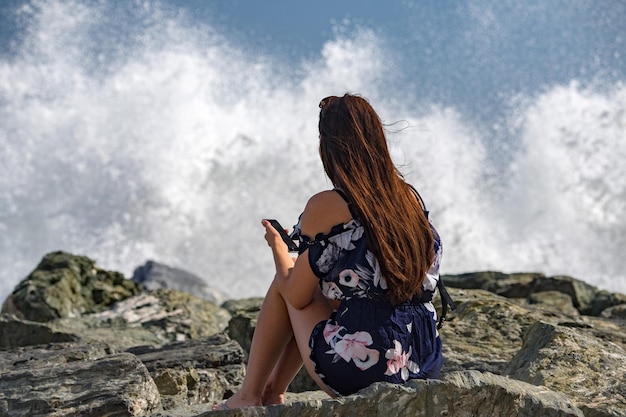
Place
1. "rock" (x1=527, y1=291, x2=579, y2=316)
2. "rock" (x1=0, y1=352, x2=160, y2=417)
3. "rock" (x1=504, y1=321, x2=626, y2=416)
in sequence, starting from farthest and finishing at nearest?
1. "rock" (x1=527, y1=291, x2=579, y2=316)
2. "rock" (x1=0, y1=352, x2=160, y2=417)
3. "rock" (x1=504, y1=321, x2=626, y2=416)

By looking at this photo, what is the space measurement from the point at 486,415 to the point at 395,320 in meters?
0.51

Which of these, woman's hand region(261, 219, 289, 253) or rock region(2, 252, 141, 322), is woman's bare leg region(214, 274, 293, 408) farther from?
rock region(2, 252, 141, 322)

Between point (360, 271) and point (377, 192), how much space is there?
310mm

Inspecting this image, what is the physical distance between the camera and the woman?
3.90 m

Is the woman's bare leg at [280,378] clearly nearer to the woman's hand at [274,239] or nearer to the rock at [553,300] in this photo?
the woman's hand at [274,239]

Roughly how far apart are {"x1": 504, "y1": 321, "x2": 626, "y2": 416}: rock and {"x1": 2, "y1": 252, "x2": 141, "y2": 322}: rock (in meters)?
6.48

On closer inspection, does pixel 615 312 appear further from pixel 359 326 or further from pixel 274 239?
pixel 359 326

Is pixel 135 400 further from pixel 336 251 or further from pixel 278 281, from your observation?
pixel 336 251

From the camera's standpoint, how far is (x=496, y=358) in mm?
5590

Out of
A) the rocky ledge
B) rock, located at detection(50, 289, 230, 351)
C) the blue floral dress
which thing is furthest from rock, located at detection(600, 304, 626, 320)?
the blue floral dress

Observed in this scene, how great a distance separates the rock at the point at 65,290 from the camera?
10.4 metres

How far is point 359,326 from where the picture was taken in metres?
3.91

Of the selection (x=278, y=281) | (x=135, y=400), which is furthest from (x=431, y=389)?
(x=135, y=400)

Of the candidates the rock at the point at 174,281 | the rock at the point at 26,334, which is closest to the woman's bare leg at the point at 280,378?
the rock at the point at 26,334
